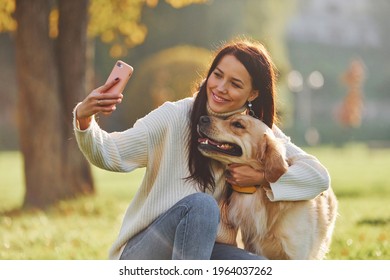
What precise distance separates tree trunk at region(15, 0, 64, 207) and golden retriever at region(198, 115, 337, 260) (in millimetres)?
4085

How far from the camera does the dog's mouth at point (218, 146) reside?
3.23 m

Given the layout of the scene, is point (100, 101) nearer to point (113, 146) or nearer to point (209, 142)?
point (113, 146)

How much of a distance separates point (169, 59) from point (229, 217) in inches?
573

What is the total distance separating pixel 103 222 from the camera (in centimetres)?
640

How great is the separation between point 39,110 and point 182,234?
4.52 m

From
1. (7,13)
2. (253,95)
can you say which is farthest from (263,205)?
(7,13)

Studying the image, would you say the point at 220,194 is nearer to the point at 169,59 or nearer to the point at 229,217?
the point at 229,217

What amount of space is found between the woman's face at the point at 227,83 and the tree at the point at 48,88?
418 centimetres

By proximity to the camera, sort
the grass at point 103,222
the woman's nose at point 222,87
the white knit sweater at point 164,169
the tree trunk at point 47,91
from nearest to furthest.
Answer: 1. the white knit sweater at point 164,169
2. the woman's nose at point 222,87
3. the grass at point 103,222
4. the tree trunk at point 47,91

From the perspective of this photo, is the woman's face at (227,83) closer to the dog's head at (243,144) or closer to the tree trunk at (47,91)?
the dog's head at (243,144)

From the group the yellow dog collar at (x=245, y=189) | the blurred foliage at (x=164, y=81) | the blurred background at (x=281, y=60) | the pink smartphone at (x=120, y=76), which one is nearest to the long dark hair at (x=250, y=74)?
the yellow dog collar at (x=245, y=189)

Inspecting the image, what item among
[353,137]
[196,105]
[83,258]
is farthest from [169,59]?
[196,105]

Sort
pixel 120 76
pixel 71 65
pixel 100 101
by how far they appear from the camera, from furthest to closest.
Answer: pixel 71 65 → pixel 120 76 → pixel 100 101

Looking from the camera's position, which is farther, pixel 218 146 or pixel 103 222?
pixel 103 222
